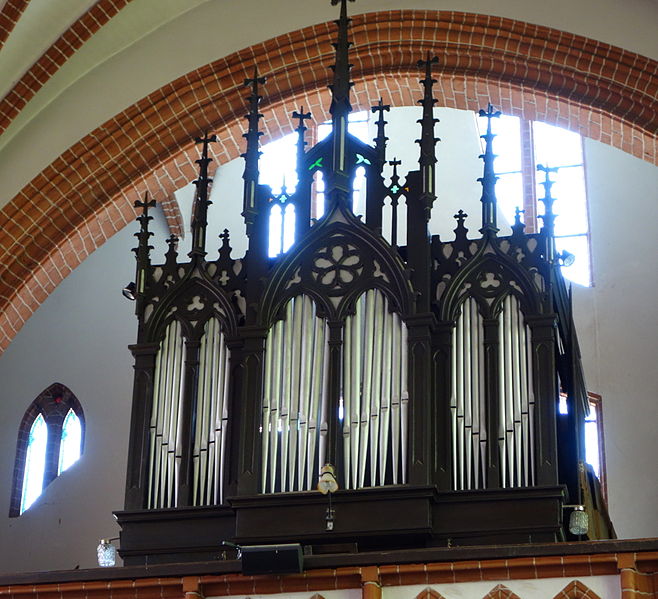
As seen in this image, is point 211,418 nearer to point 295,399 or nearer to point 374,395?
point 295,399

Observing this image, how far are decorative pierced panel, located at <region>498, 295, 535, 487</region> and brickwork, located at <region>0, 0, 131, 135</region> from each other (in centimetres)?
546

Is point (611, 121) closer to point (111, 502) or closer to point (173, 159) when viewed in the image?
point (173, 159)

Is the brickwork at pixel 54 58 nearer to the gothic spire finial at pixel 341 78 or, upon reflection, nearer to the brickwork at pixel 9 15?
the brickwork at pixel 9 15

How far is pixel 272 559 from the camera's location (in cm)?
1028

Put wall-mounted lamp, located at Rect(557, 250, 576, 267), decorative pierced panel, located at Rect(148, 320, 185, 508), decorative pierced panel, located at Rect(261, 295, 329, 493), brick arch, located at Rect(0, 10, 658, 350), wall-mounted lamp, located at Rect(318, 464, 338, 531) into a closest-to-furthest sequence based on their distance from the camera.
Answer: wall-mounted lamp, located at Rect(318, 464, 338, 531)
decorative pierced panel, located at Rect(261, 295, 329, 493)
decorative pierced panel, located at Rect(148, 320, 185, 508)
wall-mounted lamp, located at Rect(557, 250, 576, 267)
brick arch, located at Rect(0, 10, 658, 350)

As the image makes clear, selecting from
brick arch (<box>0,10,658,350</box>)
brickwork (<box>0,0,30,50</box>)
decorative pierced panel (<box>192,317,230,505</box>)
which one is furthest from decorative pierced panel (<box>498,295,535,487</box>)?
brickwork (<box>0,0,30,50</box>)

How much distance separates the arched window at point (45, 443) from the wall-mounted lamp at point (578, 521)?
27.9 ft

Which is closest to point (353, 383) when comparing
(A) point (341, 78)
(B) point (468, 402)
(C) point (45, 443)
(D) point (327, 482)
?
(B) point (468, 402)

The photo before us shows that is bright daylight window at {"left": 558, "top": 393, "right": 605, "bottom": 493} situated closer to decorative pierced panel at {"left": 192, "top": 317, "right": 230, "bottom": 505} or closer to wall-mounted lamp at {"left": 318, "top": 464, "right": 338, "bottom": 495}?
decorative pierced panel at {"left": 192, "top": 317, "right": 230, "bottom": 505}

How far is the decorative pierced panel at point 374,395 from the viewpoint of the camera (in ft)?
36.8

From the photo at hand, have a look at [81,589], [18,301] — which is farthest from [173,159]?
[81,589]

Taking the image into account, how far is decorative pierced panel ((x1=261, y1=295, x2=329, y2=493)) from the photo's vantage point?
1141 centimetres

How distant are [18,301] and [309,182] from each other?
388 centimetres

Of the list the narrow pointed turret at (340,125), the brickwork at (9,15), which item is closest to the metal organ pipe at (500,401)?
the narrow pointed turret at (340,125)
